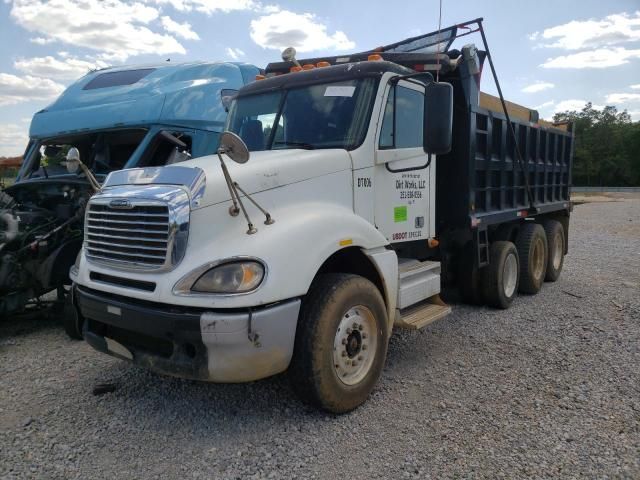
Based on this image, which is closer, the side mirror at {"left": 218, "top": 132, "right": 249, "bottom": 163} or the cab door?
the side mirror at {"left": 218, "top": 132, "right": 249, "bottom": 163}

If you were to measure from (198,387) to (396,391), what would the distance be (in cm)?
163

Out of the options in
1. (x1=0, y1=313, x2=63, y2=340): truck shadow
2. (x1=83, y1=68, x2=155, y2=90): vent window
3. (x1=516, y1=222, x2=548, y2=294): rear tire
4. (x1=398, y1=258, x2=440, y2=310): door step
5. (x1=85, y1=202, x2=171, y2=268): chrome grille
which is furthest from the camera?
(x1=516, y1=222, x2=548, y2=294): rear tire

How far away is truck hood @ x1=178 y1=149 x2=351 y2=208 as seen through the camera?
340 centimetres

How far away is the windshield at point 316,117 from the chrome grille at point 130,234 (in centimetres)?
144

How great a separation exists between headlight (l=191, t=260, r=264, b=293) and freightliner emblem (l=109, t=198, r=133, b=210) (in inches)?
31.6

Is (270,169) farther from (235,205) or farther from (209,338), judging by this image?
(209,338)

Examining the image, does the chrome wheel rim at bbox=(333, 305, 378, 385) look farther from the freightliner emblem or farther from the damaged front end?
the damaged front end

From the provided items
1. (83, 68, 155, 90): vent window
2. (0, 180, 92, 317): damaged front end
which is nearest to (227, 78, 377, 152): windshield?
(0, 180, 92, 317): damaged front end

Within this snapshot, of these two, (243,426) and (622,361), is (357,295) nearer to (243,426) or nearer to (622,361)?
(243,426)

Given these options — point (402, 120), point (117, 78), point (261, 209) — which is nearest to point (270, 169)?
point (261, 209)

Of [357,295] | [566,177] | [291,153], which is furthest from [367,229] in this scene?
[566,177]

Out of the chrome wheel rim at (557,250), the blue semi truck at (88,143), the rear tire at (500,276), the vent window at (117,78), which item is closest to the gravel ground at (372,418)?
the blue semi truck at (88,143)

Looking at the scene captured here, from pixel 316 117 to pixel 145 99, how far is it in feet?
10.9

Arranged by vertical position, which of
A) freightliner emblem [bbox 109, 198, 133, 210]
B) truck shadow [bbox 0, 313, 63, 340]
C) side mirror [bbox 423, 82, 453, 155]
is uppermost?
side mirror [bbox 423, 82, 453, 155]
